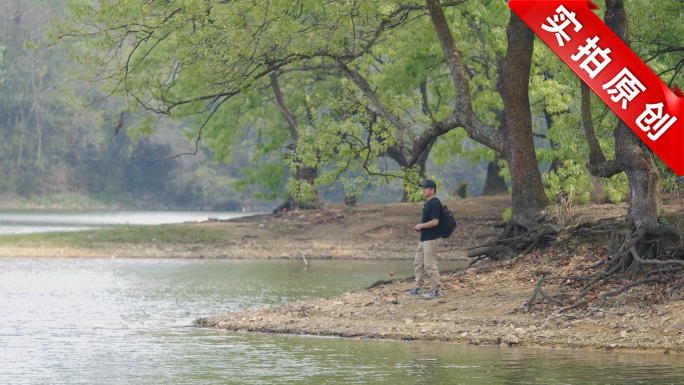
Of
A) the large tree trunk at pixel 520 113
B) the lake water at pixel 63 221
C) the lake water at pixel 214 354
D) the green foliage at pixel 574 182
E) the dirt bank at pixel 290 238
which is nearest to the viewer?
the lake water at pixel 214 354

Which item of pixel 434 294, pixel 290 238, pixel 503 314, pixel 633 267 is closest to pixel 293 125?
pixel 290 238

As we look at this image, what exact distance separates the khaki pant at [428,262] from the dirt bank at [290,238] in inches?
528

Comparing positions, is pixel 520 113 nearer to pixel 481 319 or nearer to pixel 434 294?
pixel 434 294

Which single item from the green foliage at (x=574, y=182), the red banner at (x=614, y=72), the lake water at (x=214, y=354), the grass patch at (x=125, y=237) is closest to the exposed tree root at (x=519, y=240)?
the lake water at (x=214, y=354)

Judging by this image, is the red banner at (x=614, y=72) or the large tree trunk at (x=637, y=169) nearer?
the red banner at (x=614, y=72)

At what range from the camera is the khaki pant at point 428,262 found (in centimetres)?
1480

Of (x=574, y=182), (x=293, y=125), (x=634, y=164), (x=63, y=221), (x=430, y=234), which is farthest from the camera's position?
(x=63, y=221)

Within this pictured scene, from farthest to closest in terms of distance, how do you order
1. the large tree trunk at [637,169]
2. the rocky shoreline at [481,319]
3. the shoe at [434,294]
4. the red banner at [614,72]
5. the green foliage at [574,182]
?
the green foliage at [574,182] < the shoe at [434,294] < the large tree trunk at [637,169] < the red banner at [614,72] < the rocky shoreline at [481,319]

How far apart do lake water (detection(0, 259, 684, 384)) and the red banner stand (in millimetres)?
3899

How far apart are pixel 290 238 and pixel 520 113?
16.6 meters

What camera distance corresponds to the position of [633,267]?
14.3 metres

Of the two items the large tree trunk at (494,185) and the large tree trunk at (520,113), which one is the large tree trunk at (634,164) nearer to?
the large tree trunk at (520,113)

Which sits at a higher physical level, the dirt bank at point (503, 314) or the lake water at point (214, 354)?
the dirt bank at point (503, 314)

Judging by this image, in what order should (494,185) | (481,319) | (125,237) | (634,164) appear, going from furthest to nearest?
(494,185)
(125,237)
(634,164)
(481,319)
